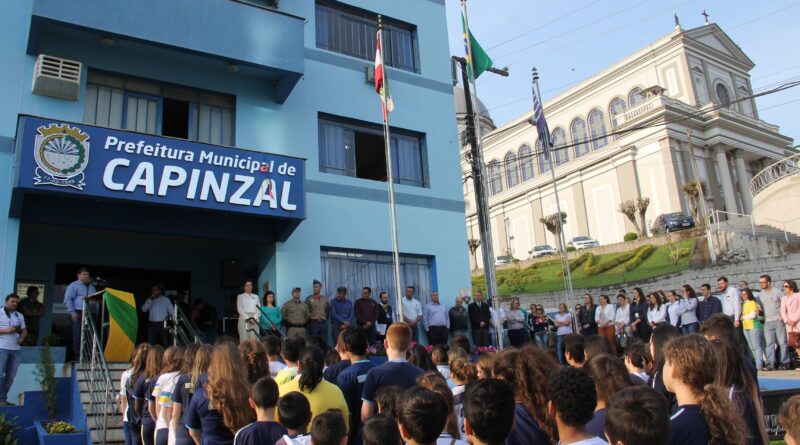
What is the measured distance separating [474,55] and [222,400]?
42.9 feet

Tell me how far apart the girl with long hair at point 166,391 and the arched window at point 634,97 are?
170 ft

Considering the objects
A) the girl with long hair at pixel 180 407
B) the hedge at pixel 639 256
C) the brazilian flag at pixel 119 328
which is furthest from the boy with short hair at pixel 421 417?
the hedge at pixel 639 256

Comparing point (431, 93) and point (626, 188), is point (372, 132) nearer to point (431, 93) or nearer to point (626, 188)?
point (431, 93)

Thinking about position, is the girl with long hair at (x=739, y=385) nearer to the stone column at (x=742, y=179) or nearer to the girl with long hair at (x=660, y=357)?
the girl with long hair at (x=660, y=357)

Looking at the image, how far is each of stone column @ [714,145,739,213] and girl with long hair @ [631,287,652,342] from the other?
40072 millimetres

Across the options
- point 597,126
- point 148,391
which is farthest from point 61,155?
point 597,126

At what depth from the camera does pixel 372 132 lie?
15766 millimetres

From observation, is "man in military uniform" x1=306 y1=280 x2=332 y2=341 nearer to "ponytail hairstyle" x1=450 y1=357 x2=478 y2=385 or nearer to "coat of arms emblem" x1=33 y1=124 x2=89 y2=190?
"coat of arms emblem" x1=33 y1=124 x2=89 y2=190

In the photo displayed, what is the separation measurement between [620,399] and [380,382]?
230 cm

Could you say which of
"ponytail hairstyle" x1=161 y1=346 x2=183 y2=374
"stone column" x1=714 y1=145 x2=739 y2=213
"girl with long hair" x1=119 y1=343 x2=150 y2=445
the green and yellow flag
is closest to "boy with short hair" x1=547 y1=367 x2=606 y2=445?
"ponytail hairstyle" x1=161 y1=346 x2=183 y2=374

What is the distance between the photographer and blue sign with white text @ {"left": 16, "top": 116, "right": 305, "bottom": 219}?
406 inches

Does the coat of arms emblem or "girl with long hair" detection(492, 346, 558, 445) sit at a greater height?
the coat of arms emblem

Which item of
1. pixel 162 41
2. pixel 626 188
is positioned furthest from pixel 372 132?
pixel 626 188

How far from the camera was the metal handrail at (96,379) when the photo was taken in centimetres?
854
